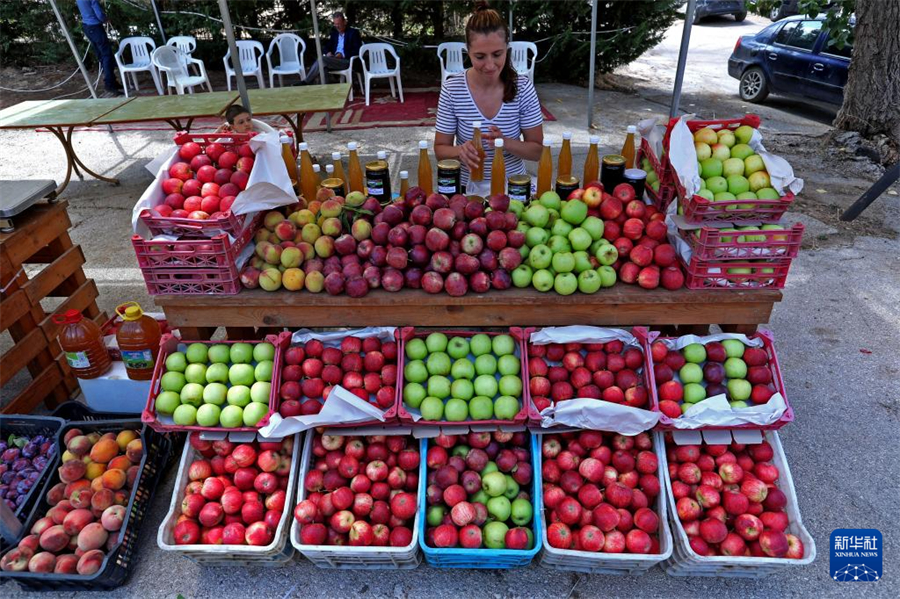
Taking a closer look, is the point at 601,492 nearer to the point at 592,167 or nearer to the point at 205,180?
the point at 592,167

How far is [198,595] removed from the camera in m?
2.56

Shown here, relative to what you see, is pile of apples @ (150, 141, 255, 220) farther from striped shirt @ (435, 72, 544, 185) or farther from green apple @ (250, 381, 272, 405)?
striped shirt @ (435, 72, 544, 185)

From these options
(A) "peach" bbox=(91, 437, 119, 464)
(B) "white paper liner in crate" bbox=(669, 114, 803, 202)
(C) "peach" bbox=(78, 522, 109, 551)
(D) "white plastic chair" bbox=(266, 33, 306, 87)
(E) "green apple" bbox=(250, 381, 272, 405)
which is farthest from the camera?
(D) "white plastic chair" bbox=(266, 33, 306, 87)

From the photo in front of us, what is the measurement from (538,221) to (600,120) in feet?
23.8

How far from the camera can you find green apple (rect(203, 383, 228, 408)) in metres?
2.64

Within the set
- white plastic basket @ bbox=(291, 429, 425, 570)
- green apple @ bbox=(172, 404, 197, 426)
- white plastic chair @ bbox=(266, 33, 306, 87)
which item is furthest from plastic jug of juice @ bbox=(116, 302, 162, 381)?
white plastic chair @ bbox=(266, 33, 306, 87)

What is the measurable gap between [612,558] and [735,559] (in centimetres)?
51

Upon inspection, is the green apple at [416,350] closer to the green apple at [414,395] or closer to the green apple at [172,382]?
the green apple at [414,395]

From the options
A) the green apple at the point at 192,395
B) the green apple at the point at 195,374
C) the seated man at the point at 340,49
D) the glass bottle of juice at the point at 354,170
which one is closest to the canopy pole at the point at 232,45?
the glass bottle of juice at the point at 354,170

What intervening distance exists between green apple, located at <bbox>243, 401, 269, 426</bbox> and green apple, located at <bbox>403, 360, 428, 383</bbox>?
27.2 inches

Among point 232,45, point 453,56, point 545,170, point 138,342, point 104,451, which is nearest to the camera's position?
point 104,451

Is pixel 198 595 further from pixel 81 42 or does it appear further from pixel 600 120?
pixel 81 42

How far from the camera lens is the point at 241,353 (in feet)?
9.17

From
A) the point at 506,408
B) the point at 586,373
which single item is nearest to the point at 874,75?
the point at 586,373
